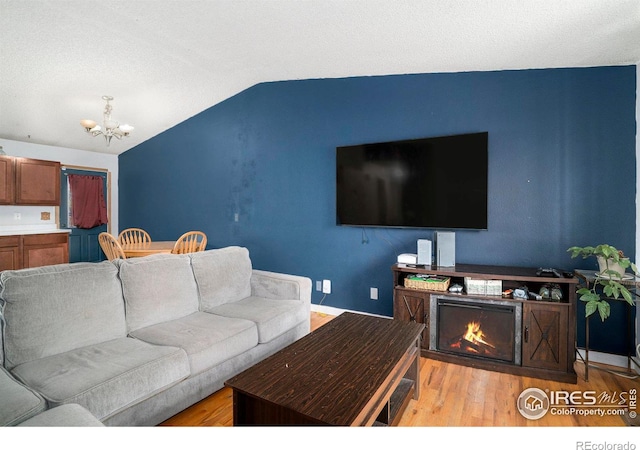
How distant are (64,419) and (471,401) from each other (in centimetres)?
195

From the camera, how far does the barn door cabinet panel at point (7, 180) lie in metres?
4.07

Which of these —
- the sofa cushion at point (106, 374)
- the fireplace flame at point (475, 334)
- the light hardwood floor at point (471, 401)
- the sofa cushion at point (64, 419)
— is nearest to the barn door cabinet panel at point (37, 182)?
the sofa cushion at point (106, 374)

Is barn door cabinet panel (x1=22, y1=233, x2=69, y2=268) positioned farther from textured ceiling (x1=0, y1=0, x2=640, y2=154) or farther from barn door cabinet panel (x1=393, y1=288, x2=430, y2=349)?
barn door cabinet panel (x1=393, y1=288, x2=430, y2=349)

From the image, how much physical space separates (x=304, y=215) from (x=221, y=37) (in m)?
1.92

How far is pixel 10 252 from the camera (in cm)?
405

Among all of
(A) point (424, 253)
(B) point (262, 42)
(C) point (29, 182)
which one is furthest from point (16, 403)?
(C) point (29, 182)

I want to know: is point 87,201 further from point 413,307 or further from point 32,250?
point 413,307

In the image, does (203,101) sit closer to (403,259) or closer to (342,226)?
(342,226)

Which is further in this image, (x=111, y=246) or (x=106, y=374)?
(x=111, y=246)

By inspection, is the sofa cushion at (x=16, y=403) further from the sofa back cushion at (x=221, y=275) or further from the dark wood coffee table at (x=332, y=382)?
the sofa back cushion at (x=221, y=275)

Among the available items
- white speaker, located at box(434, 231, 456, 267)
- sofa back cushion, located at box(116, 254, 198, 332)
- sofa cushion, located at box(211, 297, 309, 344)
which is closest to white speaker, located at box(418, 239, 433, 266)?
white speaker, located at box(434, 231, 456, 267)

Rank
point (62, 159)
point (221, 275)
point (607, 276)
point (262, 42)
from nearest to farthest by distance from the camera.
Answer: point (607, 276) < point (221, 275) < point (262, 42) < point (62, 159)

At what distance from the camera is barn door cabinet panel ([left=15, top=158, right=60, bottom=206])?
13.9 ft

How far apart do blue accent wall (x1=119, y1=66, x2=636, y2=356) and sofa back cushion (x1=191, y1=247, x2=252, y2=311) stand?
1.13m
